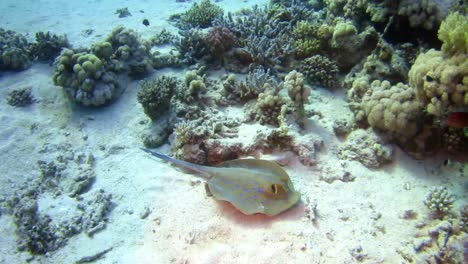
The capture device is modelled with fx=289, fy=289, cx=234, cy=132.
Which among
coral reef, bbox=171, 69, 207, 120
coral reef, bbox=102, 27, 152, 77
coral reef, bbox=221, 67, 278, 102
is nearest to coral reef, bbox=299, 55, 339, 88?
coral reef, bbox=221, 67, 278, 102

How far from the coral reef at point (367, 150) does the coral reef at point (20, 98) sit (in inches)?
299

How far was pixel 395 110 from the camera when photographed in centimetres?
500

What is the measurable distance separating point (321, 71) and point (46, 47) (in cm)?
808

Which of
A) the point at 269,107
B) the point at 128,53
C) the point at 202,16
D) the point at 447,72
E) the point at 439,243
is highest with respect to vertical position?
the point at 447,72

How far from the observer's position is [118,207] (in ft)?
16.4

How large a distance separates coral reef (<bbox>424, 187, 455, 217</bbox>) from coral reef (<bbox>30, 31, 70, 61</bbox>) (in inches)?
400

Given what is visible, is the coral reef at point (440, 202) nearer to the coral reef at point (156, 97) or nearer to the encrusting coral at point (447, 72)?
the encrusting coral at point (447, 72)

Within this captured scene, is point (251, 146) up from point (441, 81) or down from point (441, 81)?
down

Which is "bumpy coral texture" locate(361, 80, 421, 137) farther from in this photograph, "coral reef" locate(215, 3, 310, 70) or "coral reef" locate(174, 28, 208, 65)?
"coral reef" locate(174, 28, 208, 65)

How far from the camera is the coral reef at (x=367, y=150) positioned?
5.17 meters

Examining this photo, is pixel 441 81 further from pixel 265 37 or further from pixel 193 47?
pixel 193 47

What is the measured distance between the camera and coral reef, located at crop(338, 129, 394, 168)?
204 inches

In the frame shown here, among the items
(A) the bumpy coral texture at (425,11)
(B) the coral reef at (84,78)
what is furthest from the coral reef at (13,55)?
(A) the bumpy coral texture at (425,11)

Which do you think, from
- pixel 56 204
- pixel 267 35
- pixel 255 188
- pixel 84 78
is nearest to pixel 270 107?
pixel 255 188
